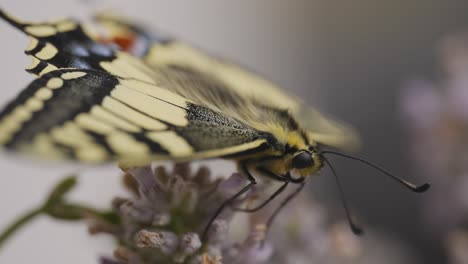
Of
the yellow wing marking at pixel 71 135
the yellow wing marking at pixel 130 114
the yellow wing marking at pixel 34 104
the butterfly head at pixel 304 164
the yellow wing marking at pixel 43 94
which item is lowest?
the butterfly head at pixel 304 164

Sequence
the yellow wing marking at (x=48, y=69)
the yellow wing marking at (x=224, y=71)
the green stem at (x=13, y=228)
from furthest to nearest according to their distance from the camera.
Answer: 1. the yellow wing marking at (x=224, y=71)
2. the green stem at (x=13, y=228)
3. the yellow wing marking at (x=48, y=69)

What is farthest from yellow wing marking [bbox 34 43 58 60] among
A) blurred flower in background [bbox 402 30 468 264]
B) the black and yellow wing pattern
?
blurred flower in background [bbox 402 30 468 264]

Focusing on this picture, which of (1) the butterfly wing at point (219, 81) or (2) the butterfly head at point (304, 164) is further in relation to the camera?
(1) the butterfly wing at point (219, 81)

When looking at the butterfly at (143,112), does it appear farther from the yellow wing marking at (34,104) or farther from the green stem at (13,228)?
the green stem at (13,228)

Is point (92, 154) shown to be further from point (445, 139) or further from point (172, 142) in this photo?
point (445, 139)

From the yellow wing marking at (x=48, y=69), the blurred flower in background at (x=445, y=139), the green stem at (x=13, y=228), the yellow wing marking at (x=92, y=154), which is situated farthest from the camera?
the blurred flower in background at (x=445, y=139)

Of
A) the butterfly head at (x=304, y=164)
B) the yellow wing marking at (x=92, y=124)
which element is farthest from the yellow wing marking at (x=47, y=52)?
the butterfly head at (x=304, y=164)

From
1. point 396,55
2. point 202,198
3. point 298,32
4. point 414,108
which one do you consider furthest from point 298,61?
point 202,198

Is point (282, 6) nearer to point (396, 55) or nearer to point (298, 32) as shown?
point (298, 32)
